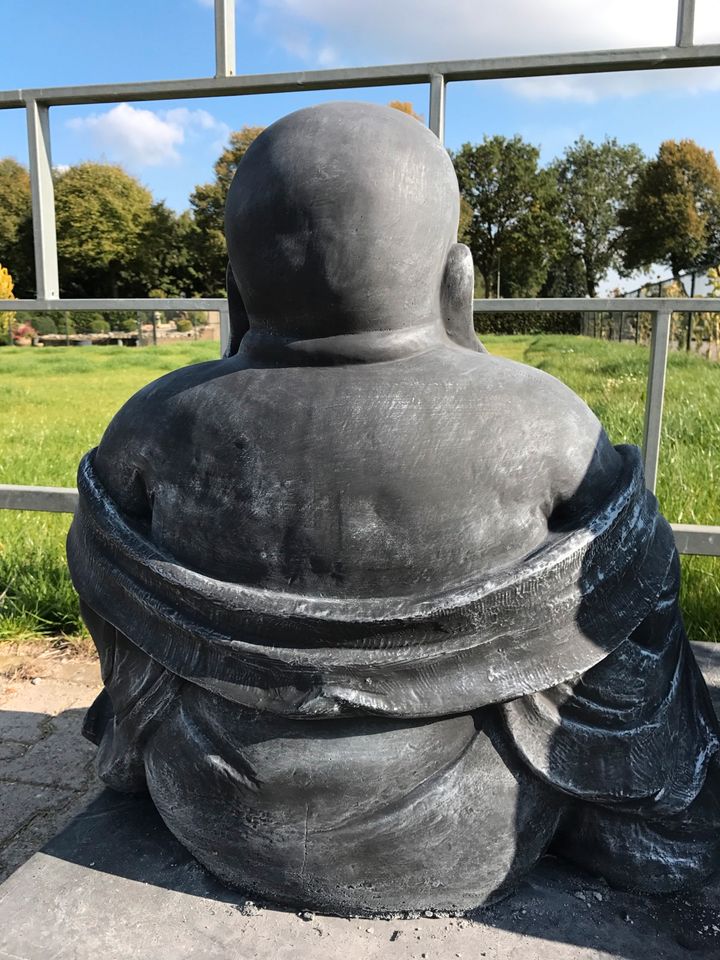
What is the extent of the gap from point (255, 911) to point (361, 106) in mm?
1601

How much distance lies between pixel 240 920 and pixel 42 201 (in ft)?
11.7

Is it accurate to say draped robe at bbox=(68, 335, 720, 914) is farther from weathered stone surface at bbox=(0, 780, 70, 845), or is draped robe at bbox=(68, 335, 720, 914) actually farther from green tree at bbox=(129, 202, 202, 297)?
green tree at bbox=(129, 202, 202, 297)

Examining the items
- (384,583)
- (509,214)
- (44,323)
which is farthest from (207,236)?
(384,583)

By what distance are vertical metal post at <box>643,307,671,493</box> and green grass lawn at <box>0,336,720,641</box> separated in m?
0.07

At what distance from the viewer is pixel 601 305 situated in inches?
133

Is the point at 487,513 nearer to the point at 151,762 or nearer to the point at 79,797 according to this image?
the point at 151,762

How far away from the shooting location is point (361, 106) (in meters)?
1.47

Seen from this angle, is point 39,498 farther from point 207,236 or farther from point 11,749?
point 207,236

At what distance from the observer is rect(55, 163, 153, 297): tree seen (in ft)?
101

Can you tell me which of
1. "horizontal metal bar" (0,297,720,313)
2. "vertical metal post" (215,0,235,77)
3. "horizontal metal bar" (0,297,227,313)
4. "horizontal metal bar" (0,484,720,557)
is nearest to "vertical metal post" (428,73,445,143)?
"horizontal metal bar" (0,297,720,313)

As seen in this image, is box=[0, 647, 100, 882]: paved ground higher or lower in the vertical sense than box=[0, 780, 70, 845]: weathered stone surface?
higher

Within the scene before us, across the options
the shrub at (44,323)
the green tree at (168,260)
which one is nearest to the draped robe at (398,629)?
the shrub at (44,323)

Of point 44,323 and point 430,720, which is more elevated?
point 44,323

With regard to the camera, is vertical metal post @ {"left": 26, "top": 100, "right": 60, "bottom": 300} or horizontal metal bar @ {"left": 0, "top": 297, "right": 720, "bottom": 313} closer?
horizontal metal bar @ {"left": 0, "top": 297, "right": 720, "bottom": 313}
